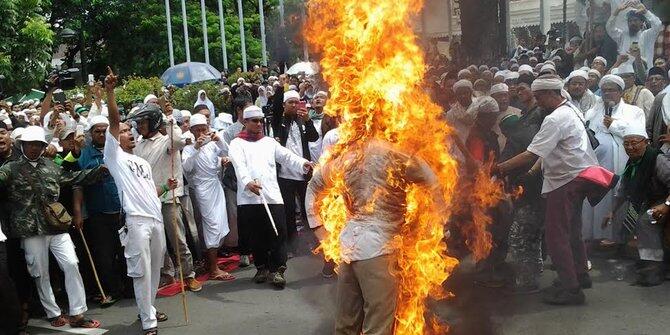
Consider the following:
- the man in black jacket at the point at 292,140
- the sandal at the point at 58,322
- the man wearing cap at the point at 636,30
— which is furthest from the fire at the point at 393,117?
the man wearing cap at the point at 636,30

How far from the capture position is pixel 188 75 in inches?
830

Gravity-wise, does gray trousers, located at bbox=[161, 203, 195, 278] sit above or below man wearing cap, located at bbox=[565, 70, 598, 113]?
below

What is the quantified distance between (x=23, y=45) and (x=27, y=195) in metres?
18.3

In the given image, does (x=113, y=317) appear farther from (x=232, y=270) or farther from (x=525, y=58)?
(x=525, y=58)

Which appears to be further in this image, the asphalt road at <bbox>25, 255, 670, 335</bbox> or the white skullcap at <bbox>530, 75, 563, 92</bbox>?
the white skullcap at <bbox>530, 75, 563, 92</bbox>

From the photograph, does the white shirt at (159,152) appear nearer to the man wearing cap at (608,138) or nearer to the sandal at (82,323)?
the sandal at (82,323)

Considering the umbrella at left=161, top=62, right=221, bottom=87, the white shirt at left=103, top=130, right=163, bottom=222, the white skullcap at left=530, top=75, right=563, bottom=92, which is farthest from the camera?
the umbrella at left=161, top=62, right=221, bottom=87

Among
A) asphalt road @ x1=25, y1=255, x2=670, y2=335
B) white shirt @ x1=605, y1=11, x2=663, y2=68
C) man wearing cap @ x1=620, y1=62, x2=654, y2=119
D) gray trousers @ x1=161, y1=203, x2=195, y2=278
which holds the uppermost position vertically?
white shirt @ x1=605, y1=11, x2=663, y2=68

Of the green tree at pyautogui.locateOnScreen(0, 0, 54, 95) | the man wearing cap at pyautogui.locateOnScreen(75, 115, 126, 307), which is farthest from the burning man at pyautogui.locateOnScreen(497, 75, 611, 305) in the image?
the green tree at pyautogui.locateOnScreen(0, 0, 54, 95)

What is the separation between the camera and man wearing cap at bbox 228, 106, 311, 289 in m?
8.13

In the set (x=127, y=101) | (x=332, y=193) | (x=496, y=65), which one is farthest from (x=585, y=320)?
(x=127, y=101)

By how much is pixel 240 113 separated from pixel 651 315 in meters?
5.33

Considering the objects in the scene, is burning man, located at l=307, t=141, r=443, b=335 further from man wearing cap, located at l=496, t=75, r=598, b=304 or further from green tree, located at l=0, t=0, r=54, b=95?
green tree, located at l=0, t=0, r=54, b=95

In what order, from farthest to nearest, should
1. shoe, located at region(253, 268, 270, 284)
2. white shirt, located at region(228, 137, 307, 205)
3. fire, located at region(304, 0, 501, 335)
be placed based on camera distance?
shoe, located at region(253, 268, 270, 284) < white shirt, located at region(228, 137, 307, 205) < fire, located at region(304, 0, 501, 335)
